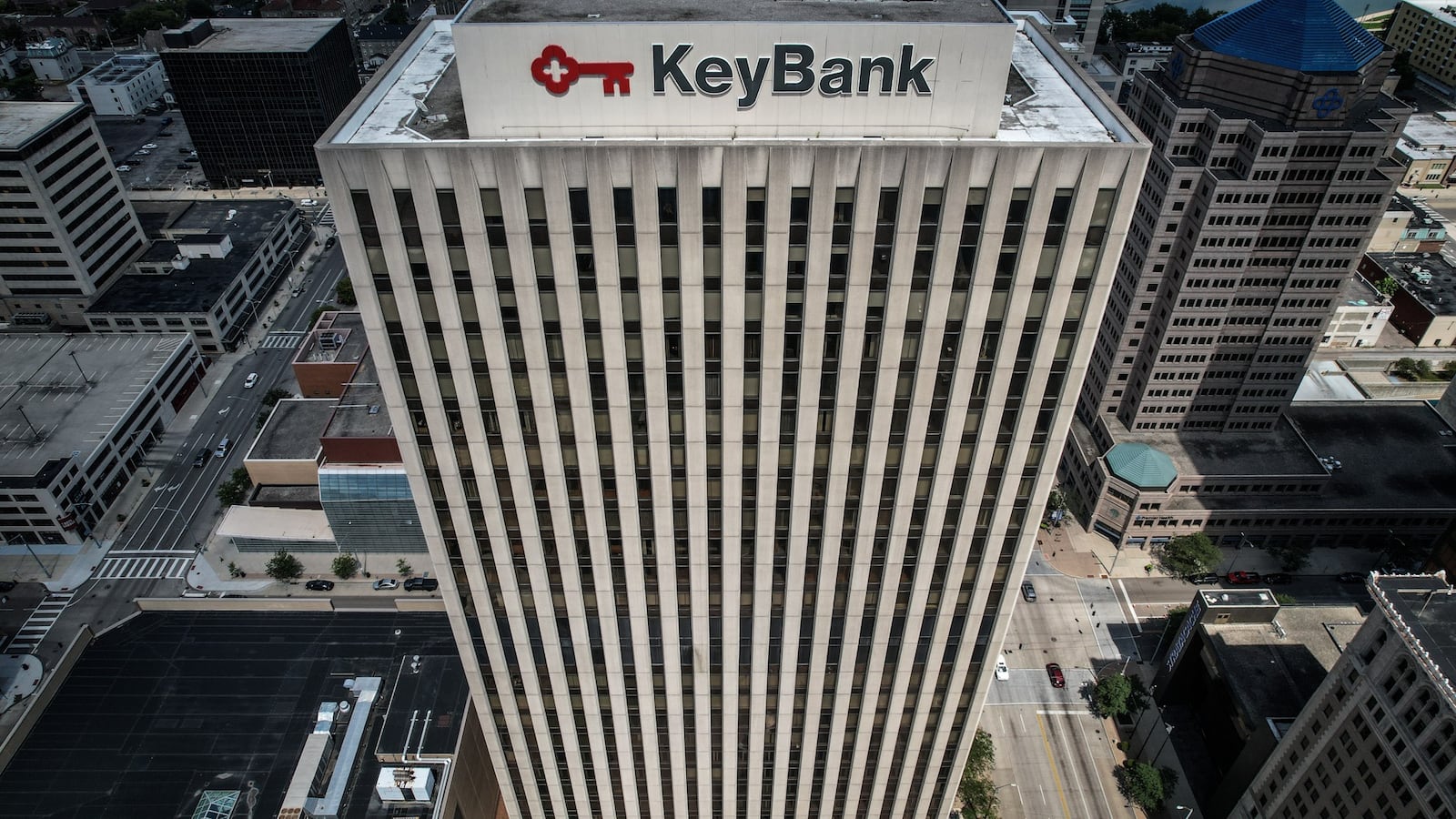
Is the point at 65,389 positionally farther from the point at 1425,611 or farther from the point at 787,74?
the point at 1425,611

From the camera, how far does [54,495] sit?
509 feet

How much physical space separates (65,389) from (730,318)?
186m

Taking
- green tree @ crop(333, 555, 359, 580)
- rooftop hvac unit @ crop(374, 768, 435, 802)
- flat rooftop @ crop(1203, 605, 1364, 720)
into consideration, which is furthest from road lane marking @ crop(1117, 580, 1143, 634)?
green tree @ crop(333, 555, 359, 580)

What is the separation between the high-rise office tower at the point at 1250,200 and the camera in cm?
12669

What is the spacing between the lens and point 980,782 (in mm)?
118688

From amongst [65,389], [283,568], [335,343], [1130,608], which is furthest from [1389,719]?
[65,389]

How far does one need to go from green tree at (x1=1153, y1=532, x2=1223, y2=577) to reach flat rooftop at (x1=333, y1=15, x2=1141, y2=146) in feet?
390

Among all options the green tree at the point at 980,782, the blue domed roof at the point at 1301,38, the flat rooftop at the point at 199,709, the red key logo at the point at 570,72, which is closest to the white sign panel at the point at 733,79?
the red key logo at the point at 570,72

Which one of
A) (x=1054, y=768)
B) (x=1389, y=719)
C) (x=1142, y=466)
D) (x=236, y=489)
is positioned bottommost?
→ (x=1054, y=768)

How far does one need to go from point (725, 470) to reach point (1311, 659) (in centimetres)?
10623

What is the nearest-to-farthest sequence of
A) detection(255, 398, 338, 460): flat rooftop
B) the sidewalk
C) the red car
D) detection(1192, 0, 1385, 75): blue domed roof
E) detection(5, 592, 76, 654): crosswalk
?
1. detection(1192, 0, 1385, 75): blue domed roof
2. the red car
3. detection(5, 592, 76, 654): crosswalk
4. the sidewalk
5. detection(255, 398, 338, 460): flat rooftop

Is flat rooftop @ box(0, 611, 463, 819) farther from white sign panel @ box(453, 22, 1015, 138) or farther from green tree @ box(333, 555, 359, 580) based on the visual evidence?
white sign panel @ box(453, 22, 1015, 138)

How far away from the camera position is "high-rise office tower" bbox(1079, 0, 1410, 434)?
127 meters

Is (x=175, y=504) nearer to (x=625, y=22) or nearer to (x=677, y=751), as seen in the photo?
(x=677, y=751)
